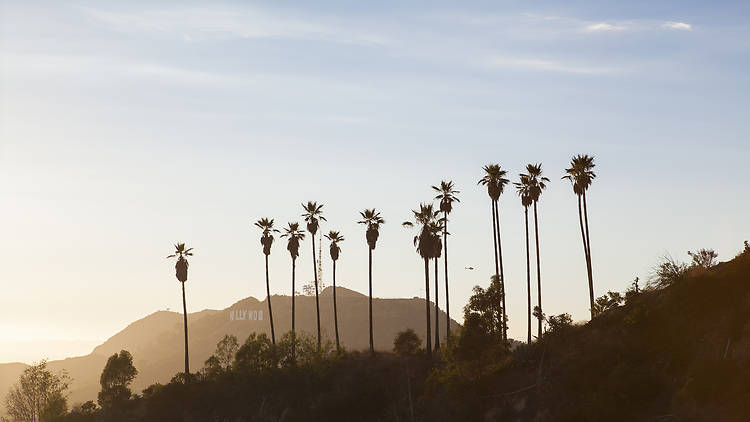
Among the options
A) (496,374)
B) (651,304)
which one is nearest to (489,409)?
(496,374)

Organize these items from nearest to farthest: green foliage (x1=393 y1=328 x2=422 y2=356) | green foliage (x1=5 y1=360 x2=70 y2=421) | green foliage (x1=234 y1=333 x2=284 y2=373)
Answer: green foliage (x1=393 y1=328 x2=422 y2=356) < green foliage (x1=234 y1=333 x2=284 y2=373) < green foliage (x1=5 y1=360 x2=70 y2=421)

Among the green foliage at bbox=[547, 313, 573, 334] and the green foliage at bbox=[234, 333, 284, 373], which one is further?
the green foliage at bbox=[234, 333, 284, 373]

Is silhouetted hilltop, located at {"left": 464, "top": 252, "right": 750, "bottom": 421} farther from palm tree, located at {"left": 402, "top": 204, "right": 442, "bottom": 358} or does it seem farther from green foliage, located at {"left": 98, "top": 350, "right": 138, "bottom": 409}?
green foliage, located at {"left": 98, "top": 350, "right": 138, "bottom": 409}

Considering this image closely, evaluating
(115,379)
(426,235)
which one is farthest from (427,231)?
(115,379)

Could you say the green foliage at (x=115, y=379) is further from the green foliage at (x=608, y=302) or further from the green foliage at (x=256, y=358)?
the green foliage at (x=608, y=302)

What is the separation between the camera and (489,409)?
2817 inches

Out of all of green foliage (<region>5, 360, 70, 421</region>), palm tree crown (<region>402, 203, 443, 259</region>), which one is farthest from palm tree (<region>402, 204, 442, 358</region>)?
green foliage (<region>5, 360, 70, 421</region>)

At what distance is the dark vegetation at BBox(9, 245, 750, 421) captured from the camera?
59906 millimetres

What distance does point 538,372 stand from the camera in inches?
2854

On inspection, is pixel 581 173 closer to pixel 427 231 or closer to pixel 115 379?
pixel 427 231

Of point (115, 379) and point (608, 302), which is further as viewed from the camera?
point (115, 379)

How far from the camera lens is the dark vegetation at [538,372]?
59906mm

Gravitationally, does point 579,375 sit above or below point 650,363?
below

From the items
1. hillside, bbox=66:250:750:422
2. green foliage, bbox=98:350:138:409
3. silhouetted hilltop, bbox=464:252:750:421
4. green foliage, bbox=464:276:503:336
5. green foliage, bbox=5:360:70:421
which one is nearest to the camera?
silhouetted hilltop, bbox=464:252:750:421
